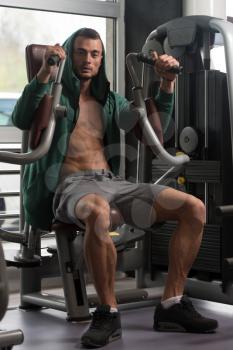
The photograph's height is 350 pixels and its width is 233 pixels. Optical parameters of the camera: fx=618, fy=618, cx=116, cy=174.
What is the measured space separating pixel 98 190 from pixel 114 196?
8cm

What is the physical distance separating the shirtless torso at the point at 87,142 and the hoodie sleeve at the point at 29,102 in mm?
272

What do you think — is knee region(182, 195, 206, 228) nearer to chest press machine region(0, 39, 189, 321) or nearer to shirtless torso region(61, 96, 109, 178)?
chest press machine region(0, 39, 189, 321)

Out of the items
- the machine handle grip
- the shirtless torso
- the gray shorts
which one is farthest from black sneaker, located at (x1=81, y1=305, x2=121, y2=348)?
the machine handle grip

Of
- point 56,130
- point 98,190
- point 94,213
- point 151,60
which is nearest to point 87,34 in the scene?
point 151,60

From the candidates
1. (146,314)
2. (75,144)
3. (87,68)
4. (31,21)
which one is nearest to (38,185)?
(75,144)

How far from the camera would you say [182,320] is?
8.82ft

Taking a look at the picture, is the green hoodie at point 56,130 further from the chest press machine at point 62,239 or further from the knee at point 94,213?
the knee at point 94,213

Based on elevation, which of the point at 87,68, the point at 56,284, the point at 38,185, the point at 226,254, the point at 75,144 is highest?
the point at 87,68

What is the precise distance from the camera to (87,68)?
9.77 ft

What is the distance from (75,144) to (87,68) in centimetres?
37

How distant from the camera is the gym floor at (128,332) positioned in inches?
98.2

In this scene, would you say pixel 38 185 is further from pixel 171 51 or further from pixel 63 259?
pixel 171 51

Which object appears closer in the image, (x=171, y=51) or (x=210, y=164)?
(x=210, y=164)

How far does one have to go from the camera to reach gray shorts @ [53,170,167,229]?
273 cm
